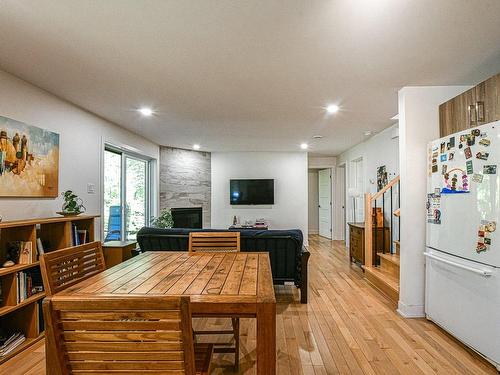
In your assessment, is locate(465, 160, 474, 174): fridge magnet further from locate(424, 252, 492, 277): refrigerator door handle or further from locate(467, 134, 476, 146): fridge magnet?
locate(424, 252, 492, 277): refrigerator door handle

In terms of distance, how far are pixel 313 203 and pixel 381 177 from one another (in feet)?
14.3

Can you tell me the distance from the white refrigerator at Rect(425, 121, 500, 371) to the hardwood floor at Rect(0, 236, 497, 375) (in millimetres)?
181

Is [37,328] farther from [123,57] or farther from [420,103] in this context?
[420,103]

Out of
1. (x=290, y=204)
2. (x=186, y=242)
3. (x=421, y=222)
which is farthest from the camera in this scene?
(x=290, y=204)

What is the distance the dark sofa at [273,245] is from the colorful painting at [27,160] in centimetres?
109

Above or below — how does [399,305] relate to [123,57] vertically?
below

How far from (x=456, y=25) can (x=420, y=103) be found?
1227mm

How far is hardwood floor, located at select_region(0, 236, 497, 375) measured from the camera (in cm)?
219

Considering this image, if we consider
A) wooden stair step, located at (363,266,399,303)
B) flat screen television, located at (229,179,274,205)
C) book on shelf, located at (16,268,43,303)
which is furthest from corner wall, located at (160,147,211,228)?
wooden stair step, located at (363,266,399,303)

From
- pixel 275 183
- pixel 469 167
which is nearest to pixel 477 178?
pixel 469 167

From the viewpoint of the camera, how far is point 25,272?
2668mm

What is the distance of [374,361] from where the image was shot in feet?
7.45

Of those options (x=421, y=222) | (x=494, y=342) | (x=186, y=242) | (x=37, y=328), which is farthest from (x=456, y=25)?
(x=37, y=328)

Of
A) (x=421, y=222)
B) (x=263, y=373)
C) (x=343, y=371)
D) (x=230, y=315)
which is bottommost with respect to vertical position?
(x=343, y=371)
